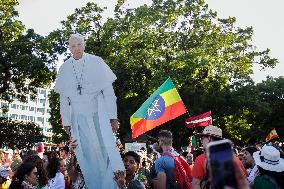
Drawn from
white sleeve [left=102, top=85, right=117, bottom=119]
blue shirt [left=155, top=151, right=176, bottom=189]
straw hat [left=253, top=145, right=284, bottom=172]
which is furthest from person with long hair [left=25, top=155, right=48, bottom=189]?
straw hat [left=253, top=145, right=284, bottom=172]

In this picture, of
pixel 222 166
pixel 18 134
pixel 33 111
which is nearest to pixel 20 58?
pixel 18 134

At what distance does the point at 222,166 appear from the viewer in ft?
4.86

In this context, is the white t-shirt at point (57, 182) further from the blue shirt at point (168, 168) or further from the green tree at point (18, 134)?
the green tree at point (18, 134)

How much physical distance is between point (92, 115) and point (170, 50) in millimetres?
33267

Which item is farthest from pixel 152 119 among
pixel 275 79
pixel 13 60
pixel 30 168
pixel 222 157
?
pixel 275 79

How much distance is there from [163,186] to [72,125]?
1491 millimetres

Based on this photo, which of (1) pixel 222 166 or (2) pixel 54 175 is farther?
(2) pixel 54 175

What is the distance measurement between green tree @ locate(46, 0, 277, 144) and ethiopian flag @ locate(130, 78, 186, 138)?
79.8ft

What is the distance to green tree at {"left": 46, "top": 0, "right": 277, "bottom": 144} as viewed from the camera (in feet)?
122

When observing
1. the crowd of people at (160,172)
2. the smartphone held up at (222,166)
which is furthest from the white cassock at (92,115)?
the smartphone held up at (222,166)

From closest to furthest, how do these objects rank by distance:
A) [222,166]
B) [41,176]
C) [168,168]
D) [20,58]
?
[222,166]
[168,168]
[41,176]
[20,58]

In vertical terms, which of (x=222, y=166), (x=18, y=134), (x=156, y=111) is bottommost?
(x=222, y=166)

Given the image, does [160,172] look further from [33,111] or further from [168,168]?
[33,111]

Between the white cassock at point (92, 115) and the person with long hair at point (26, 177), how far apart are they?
5.48ft
